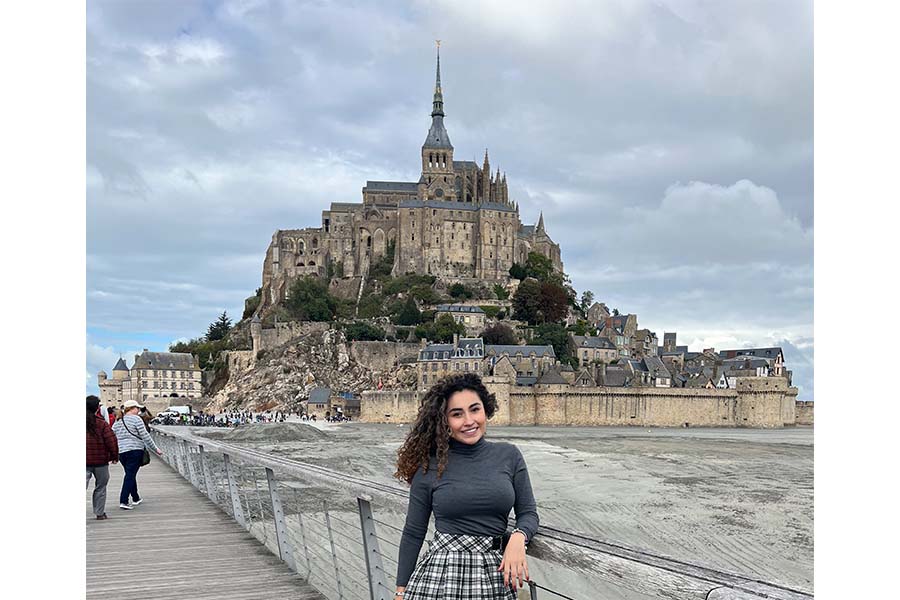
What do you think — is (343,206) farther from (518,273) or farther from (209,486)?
(209,486)

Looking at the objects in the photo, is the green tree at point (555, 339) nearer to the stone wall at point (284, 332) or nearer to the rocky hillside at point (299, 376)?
the rocky hillside at point (299, 376)

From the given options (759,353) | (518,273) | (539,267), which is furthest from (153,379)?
(759,353)

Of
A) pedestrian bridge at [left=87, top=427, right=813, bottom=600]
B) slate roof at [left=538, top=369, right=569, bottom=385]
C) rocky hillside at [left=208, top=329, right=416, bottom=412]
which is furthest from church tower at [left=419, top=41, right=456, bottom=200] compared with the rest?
pedestrian bridge at [left=87, top=427, right=813, bottom=600]

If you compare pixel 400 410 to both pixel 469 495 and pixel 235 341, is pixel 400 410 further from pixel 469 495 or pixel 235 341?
pixel 469 495

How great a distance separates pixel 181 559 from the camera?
628 cm

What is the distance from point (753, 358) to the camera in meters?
69.3

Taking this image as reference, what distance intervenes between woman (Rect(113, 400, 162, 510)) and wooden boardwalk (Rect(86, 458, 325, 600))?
18 cm

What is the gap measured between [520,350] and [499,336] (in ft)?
11.9

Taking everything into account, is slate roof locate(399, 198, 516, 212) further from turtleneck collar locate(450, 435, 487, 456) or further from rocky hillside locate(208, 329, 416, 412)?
turtleneck collar locate(450, 435, 487, 456)

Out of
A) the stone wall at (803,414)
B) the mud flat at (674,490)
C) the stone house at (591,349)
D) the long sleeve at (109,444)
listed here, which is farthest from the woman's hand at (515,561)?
the stone wall at (803,414)

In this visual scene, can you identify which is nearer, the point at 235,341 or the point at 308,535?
the point at 308,535
